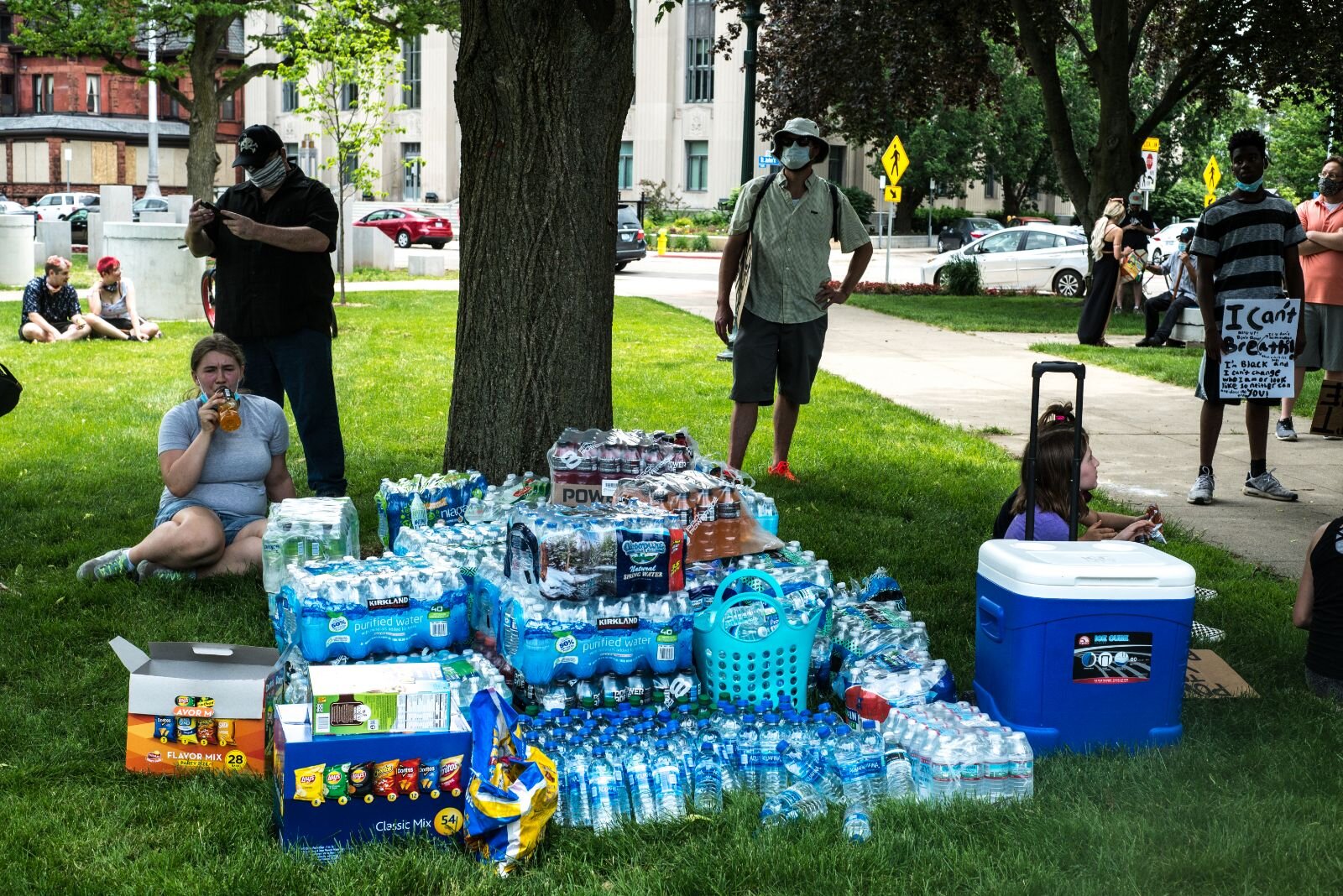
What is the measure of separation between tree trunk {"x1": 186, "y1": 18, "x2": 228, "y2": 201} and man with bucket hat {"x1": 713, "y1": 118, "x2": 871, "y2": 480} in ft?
90.0

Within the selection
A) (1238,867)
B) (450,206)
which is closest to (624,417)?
(1238,867)

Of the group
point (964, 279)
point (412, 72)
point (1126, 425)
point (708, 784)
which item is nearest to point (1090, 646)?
point (708, 784)

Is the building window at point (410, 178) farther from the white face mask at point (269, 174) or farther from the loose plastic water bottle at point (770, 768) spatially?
the loose plastic water bottle at point (770, 768)

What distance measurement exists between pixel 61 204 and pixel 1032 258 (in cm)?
3795

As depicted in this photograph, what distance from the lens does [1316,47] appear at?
21.8 m

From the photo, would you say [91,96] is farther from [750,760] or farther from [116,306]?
[750,760]

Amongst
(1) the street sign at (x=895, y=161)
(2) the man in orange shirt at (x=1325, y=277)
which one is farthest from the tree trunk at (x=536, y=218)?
(1) the street sign at (x=895, y=161)

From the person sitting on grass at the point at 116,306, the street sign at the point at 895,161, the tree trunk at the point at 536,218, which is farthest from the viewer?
the street sign at the point at 895,161

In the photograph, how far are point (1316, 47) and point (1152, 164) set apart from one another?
4.86m

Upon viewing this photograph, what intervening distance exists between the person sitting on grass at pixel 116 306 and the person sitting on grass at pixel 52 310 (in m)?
0.20

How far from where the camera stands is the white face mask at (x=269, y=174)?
23.1ft

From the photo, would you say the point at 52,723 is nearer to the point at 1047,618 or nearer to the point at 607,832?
the point at 607,832

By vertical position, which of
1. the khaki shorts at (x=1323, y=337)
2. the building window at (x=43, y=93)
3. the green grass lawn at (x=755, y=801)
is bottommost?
the green grass lawn at (x=755, y=801)

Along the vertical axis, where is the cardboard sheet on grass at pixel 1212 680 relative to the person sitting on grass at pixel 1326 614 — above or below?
below
